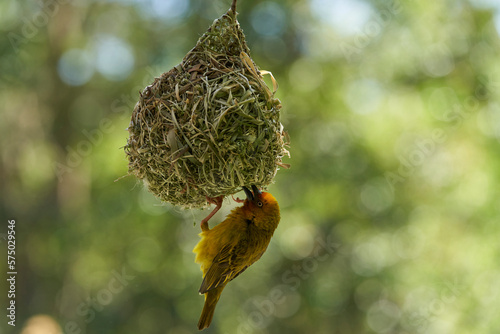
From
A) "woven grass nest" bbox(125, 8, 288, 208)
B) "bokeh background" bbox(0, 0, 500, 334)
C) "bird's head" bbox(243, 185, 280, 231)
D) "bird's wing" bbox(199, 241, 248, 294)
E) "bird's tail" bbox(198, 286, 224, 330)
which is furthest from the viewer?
"bokeh background" bbox(0, 0, 500, 334)

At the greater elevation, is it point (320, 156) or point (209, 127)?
point (209, 127)

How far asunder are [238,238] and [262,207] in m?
0.28

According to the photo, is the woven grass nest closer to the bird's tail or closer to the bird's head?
the bird's head

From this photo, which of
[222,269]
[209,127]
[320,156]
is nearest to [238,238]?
[222,269]

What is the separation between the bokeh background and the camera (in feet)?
33.4

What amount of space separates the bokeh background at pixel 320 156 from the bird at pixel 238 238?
268 inches

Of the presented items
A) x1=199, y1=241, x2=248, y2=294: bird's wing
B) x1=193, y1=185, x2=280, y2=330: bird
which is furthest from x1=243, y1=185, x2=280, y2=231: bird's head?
x1=199, y1=241, x2=248, y2=294: bird's wing

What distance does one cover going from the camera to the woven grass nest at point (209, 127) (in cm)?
266

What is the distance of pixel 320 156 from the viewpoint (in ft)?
34.4

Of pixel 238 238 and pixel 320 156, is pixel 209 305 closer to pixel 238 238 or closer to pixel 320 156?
pixel 238 238

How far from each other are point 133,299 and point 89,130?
3948 mm

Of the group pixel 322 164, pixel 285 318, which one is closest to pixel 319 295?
pixel 285 318

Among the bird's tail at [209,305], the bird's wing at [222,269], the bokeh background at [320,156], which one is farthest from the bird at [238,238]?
the bokeh background at [320,156]

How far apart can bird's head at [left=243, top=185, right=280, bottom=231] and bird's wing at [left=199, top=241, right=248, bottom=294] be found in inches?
12.0
